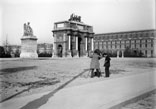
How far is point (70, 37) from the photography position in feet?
135

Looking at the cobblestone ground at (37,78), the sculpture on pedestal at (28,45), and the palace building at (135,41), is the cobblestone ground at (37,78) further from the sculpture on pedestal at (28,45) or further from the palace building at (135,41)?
the sculpture on pedestal at (28,45)

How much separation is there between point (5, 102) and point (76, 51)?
3655 centimetres

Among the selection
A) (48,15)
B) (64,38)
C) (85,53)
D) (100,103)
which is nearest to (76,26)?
(64,38)

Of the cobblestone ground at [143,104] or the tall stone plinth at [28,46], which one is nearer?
the cobblestone ground at [143,104]

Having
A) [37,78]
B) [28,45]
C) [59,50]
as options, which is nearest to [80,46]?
[59,50]

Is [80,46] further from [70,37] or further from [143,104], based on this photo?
[143,104]

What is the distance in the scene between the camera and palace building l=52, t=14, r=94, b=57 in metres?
39.9

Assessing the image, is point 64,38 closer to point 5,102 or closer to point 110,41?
point 110,41

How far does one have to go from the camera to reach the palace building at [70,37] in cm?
3994

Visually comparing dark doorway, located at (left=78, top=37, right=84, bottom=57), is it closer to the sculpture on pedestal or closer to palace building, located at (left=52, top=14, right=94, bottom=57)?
palace building, located at (left=52, top=14, right=94, bottom=57)

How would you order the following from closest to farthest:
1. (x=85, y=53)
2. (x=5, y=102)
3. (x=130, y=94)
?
(x=5, y=102), (x=130, y=94), (x=85, y=53)

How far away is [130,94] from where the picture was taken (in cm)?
593

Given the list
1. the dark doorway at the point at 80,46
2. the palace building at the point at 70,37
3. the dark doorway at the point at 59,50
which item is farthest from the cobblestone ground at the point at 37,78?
the dark doorway at the point at 80,46

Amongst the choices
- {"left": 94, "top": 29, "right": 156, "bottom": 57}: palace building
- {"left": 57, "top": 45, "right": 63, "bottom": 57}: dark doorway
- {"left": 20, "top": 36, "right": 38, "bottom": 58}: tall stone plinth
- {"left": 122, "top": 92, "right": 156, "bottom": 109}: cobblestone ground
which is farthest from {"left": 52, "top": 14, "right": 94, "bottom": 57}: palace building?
{"left": 122, "top": 92, "right": 156, "bottom": 109}: cobblestone ground
